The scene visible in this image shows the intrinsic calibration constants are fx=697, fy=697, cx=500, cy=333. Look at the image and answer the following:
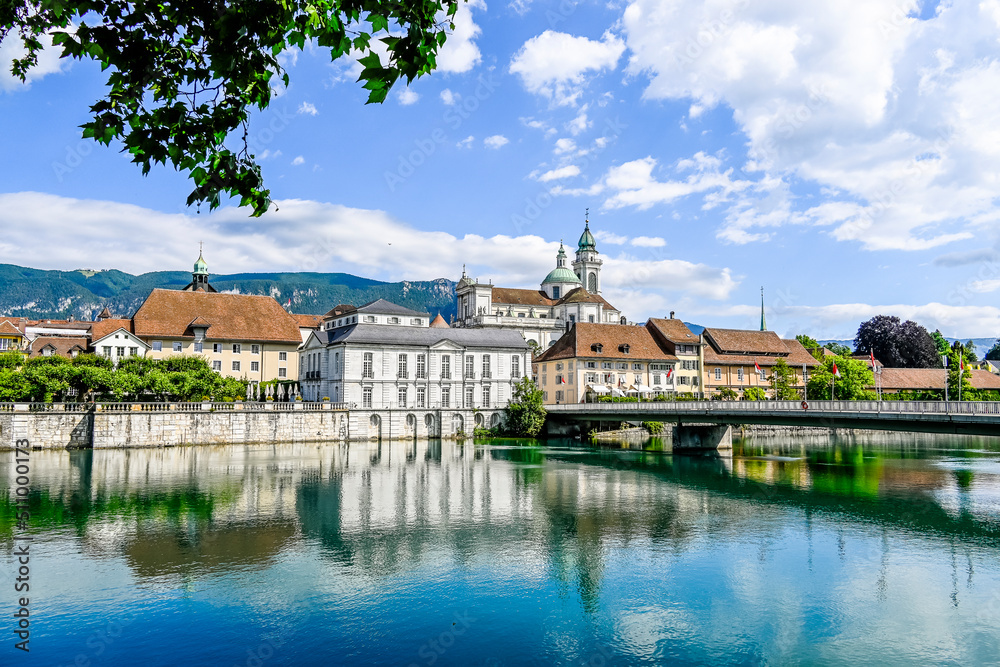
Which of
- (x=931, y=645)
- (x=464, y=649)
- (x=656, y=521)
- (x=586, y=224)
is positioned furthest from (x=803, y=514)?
(x=586, y=224)

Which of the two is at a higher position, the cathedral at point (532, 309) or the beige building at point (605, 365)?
the cathedral at point (532, 309)

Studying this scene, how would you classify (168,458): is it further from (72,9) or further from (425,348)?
(72,9)

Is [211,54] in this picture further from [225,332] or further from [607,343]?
[607,343]

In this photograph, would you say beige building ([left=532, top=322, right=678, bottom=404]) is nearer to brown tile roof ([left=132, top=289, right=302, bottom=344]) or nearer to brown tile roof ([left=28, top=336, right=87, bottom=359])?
brown tile roof ([left=132, top=289, right=302, bottom=344])

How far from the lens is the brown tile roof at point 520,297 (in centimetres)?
12325

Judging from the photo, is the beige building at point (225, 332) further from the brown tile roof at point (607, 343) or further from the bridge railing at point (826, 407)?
the bridge railing at point (826, 407)

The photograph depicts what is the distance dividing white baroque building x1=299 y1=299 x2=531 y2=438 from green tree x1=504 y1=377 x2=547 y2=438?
169 centimetres

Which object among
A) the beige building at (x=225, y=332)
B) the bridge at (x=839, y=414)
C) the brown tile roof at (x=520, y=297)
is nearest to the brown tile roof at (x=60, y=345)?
the beige building at (x=225, y=332)

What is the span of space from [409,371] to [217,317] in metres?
22.1

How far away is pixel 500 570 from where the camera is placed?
2141 centimetres

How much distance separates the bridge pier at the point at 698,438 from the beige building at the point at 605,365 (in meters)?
20.6

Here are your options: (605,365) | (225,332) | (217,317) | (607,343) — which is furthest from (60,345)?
(607,343)

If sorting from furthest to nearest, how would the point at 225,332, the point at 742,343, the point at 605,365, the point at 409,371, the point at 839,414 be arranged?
the point at 742,343 < the point at 605,365 < the point at 225,332 < the point at 409,371 < the point at 839,414

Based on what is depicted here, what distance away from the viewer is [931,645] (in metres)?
16.1
